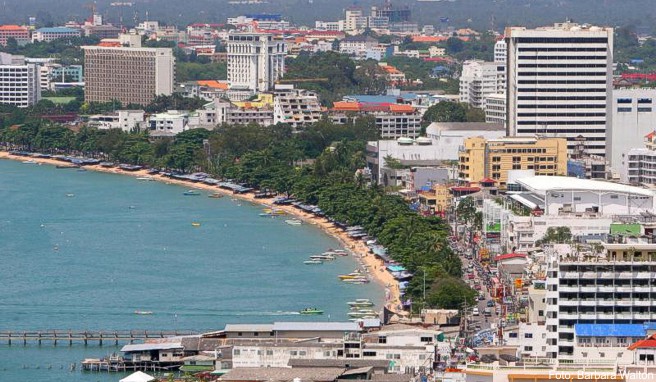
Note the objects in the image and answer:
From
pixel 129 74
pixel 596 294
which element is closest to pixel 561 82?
pixel 596 294

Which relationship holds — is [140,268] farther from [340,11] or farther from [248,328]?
[340,11]

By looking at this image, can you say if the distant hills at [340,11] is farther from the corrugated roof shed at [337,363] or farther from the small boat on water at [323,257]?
the corrugated roof shed at [337,363]

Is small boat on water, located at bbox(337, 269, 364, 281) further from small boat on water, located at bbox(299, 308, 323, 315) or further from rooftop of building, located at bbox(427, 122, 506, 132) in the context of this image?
rooftop of building, located at bbox(427, 122, 506, 132)

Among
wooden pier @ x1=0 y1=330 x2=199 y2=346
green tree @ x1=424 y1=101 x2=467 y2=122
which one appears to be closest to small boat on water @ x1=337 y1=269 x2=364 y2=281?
wooden pier @ x1=0 y1=330 x2=199 y2=346

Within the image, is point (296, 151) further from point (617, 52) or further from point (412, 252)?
point (617, 52)

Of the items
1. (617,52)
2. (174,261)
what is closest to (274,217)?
(174,261)

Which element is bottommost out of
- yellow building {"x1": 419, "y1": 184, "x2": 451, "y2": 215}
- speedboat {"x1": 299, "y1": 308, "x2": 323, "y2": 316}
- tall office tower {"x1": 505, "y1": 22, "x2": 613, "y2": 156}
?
speedboat {"x1": 299, "y1": 308, "x2": 323, "y2": 316}

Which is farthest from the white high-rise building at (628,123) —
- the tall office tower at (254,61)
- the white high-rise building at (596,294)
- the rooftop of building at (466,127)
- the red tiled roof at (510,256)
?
the tall office tower at (254,61)
